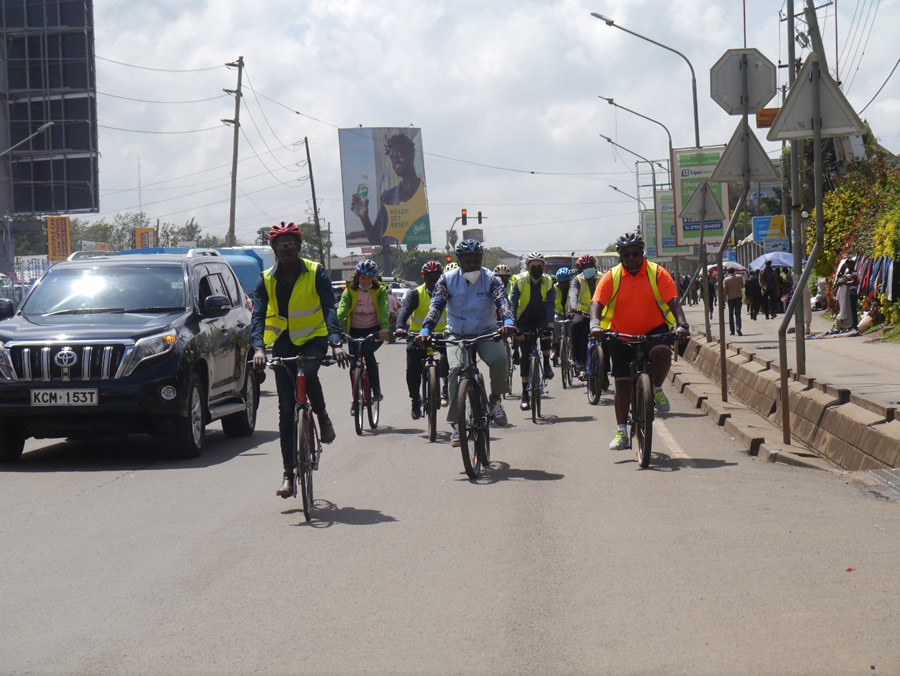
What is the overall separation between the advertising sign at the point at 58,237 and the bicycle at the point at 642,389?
6434cm

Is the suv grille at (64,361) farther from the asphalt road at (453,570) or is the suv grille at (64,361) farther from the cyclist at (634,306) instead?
the cyclist at (634,306)

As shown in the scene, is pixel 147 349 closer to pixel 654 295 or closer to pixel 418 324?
pixel 418 324

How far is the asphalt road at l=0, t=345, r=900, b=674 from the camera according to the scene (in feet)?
16.2

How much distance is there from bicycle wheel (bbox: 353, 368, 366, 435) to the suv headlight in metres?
2.49

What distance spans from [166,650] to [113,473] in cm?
569

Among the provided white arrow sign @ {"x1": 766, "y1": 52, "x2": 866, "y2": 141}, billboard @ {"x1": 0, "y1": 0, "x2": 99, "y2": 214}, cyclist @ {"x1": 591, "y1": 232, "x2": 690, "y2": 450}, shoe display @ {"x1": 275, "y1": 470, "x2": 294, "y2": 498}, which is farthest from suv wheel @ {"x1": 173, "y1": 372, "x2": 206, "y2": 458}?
billboard @ {"x1": 0, "y1": 0, "x2": 99, "y2": 214}

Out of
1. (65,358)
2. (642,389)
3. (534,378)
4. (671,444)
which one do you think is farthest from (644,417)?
(65,358)

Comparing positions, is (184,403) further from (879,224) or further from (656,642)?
(879,224)

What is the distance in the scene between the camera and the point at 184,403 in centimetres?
1102

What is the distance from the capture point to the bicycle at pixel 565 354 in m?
18.4

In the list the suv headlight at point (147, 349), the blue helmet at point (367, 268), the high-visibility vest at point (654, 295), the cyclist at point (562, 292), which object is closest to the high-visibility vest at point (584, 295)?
the cyclist at point (562, 292)

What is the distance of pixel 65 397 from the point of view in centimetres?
1070

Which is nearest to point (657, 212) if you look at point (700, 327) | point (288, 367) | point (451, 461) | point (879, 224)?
point (700, 327)

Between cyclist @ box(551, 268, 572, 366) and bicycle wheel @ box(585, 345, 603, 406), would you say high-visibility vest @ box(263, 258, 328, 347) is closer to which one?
bicycle wheel @ box(585, 345, 603, 406)
